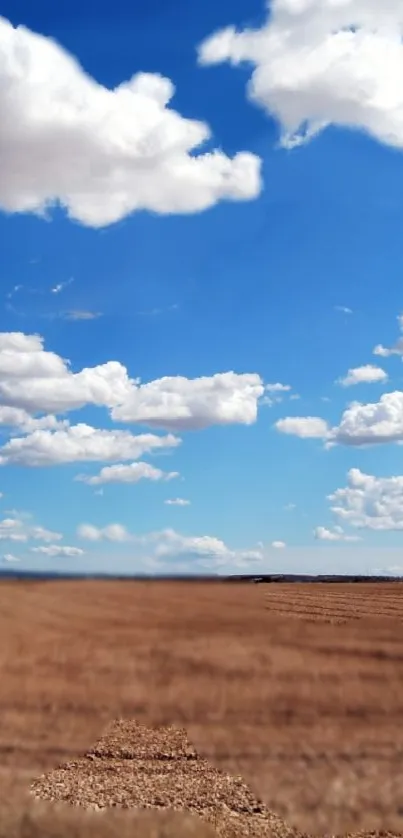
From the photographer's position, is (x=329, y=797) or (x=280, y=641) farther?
(x=280, y=641)

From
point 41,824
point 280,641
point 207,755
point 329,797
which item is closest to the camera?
point 41,824

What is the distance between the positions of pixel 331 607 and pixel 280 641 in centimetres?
1341

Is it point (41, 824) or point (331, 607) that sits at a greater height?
point (331, 607)

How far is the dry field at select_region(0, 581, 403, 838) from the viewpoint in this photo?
1220 cm

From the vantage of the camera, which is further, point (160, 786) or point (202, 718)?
point (202, 718)

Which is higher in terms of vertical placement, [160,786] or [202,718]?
[202,718]

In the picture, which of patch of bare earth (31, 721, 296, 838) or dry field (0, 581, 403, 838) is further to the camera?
dry field (0, 581, 403, 838)

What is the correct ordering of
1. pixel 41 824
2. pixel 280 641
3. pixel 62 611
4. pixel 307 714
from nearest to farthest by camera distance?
1. pixel 41 824
2. pixel 307 714
3. pixel 280 641
4. pixel 62 611

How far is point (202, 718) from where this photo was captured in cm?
1820

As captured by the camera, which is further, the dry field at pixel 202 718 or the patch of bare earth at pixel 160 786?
the dry field at pixel 202 718

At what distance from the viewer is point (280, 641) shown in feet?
88.0

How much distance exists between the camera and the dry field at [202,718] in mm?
12203

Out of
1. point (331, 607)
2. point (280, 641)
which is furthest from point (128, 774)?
point (331, 607)

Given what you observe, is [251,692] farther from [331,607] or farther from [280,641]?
[331,607]
